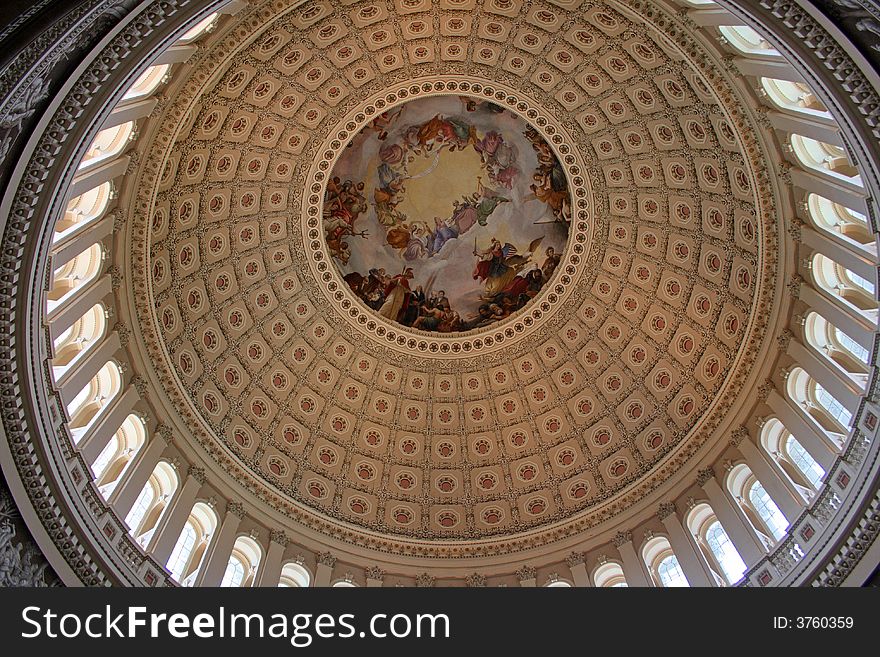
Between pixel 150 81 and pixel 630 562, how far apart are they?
1894 centimetres

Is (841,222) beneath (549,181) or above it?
beneath

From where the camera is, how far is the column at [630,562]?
74.4 feet

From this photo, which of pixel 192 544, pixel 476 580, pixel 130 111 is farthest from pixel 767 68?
pixel 192 544

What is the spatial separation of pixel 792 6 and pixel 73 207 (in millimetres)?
16183

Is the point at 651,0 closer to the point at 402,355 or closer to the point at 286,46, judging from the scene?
the point at 286,46

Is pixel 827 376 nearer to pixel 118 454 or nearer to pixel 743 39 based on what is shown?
pixel 743 39

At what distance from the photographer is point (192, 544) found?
21.7 meters

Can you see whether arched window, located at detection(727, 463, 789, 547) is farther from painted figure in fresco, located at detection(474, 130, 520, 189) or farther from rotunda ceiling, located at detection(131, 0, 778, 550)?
painted figure in fresco, located at detection(474, 130, 520, 189)

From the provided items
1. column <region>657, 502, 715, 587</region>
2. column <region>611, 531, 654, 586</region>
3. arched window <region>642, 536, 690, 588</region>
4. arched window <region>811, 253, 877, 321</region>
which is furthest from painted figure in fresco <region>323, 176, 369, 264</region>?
arched window <region>811, 253, 877, 321</region>

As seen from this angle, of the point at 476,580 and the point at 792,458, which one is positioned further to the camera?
the point at 476,580

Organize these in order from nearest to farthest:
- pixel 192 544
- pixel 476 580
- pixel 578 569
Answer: pixel 192 544 < pixel 578 569 < pixel 476 580

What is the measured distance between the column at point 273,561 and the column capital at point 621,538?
10393 millimetres

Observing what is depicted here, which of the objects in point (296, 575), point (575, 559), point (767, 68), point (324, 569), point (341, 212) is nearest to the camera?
point (767, 68)

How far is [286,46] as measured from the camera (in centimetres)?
2378
